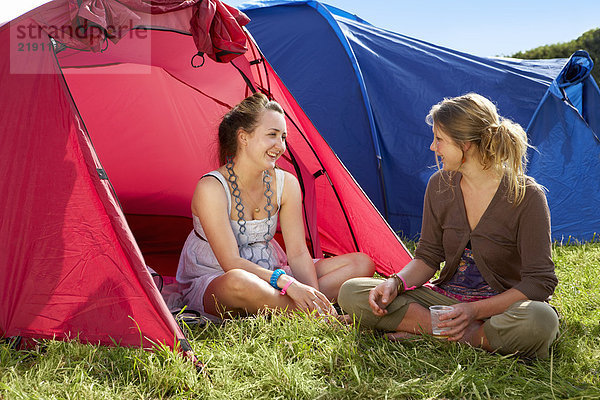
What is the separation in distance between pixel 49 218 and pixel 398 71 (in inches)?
99.9

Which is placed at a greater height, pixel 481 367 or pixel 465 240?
pixel 465 240

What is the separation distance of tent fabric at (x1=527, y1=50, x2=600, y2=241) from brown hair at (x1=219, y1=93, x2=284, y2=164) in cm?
196

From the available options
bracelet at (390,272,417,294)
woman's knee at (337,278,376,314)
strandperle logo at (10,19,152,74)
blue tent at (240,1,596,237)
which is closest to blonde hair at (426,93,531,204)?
bracelet at (390,272,417,294)

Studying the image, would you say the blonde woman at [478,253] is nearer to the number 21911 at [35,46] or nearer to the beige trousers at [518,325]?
the beige trousers at [518,325]

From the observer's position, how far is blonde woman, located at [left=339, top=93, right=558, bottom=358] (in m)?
1.85

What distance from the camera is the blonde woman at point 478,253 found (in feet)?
6.06

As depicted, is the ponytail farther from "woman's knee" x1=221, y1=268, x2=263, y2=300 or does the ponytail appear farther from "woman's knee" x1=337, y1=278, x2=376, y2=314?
"woman's knee" x1=221, y1=268, x2=263, y2=300


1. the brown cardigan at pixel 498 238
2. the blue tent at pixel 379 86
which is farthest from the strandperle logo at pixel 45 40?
the blue tent at pixel 379 86

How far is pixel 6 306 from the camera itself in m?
1.89

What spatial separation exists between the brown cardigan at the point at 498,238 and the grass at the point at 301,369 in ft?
0.81

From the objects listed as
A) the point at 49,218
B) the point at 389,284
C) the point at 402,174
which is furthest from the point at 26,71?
the point at 402,174

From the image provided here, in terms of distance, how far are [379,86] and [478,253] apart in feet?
6.66

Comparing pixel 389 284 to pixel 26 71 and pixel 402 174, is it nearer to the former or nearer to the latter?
pixel 26 71

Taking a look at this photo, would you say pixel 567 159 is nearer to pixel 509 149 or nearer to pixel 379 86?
pixel 379 86
